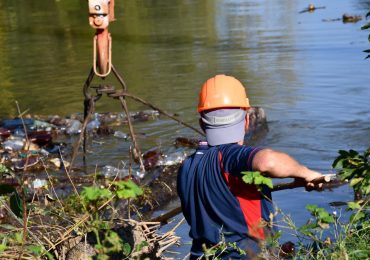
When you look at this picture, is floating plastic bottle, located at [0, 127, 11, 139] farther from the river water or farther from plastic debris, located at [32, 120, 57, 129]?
the river water

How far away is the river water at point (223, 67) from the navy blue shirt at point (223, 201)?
95.7 inches

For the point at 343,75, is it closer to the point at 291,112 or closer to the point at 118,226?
the point at 291,112

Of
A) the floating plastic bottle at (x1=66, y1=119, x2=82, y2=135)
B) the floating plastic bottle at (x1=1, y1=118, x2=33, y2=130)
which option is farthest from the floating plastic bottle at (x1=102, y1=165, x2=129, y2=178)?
the floating plastic bottle at (x1=1, y1=118, x2=33, y2=130)

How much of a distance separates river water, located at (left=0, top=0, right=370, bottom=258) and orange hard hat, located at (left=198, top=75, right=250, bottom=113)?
2.61m

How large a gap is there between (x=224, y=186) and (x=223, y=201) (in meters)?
0.07

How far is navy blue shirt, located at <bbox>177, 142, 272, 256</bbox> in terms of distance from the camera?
3.73 meters

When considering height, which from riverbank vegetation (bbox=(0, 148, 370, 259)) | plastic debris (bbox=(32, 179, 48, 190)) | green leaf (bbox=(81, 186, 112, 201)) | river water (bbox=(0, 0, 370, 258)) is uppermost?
green leaf (bbox=(81, 186, 112, 201))

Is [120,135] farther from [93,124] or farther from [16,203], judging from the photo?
[16,203]

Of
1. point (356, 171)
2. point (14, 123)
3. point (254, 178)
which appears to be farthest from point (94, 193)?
point (14, 123)

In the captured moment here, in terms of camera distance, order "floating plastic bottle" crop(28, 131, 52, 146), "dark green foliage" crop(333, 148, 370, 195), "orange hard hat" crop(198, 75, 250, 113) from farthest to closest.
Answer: "floating plastic bottle" crop(28, 131, 52, 146) → "dark green foliage" crop(333, 148, 370, 195) → "orange hard hat" crop(198, 75, 250, 113)

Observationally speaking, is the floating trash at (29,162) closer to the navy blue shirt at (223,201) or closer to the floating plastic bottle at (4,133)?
the floating plastic bottle at (4,133)

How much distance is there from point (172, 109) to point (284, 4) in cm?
1520

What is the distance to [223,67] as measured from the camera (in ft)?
50.5

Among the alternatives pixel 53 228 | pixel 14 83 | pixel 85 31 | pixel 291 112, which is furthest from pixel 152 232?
pixel 85 31
